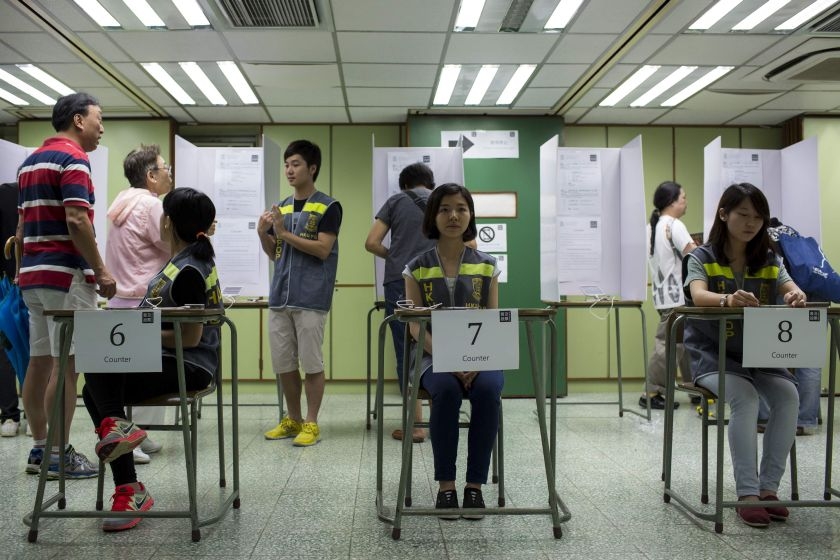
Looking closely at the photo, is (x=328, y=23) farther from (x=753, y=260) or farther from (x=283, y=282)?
(x=753, y=260)

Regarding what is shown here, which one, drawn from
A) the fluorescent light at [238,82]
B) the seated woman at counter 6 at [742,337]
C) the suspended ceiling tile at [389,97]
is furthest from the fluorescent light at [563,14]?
the fluorescent light at [238,82]

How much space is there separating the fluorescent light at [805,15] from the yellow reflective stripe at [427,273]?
290 cm

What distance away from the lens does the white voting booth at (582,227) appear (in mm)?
4566

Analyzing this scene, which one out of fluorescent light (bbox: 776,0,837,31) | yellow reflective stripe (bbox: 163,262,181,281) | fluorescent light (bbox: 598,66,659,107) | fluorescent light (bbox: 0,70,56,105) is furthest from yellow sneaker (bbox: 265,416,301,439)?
fluorescent light (bbox: 776,0,837,31)

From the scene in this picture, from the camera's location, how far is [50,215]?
269 cm

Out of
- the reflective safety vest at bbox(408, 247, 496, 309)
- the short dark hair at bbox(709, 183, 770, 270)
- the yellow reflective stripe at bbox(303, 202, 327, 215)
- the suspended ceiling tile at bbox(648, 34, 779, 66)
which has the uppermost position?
the suspended ceiling tile at bbox(648, 34, 779, 66)

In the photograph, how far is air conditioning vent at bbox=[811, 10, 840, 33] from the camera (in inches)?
153

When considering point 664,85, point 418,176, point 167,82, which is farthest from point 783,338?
point 167,82

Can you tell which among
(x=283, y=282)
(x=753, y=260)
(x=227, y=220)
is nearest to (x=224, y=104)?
(x=227, y=220)

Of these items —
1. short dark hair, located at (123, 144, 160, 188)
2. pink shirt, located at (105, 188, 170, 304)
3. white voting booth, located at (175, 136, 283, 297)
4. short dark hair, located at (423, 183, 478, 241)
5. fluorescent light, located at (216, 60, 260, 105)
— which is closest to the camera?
short dark hair, located at (423, 183, 478, 241)

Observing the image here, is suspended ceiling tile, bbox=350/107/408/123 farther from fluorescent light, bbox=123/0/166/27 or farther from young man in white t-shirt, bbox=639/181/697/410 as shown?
young man in white t-shirt, bbox=639/181/697/410

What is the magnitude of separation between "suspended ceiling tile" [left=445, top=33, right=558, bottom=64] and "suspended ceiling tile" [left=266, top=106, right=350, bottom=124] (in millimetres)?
1511

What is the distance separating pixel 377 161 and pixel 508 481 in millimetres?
2395

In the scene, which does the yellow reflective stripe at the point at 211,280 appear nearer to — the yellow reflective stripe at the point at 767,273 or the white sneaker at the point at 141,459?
the white sneaker at the point at 141,459
